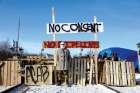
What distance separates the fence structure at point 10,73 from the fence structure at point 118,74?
13.9 ft

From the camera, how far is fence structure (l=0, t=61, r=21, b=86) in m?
20.3

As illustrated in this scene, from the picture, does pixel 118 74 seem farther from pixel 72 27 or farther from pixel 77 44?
pixel 72 27

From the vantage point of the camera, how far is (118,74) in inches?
814

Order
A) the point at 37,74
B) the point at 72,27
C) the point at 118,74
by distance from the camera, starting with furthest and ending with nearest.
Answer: the point at 72,27 < the point at 118,74 < the point at 37,74

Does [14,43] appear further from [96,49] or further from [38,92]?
[38,92]

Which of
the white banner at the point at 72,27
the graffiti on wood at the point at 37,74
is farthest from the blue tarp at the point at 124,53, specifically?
the graffiti on wood at the point at 37,74

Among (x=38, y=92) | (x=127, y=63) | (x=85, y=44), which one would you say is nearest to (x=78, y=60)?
(x=85, y=44)

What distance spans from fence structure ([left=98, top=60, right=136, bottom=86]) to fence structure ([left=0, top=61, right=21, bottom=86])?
4.23 metres

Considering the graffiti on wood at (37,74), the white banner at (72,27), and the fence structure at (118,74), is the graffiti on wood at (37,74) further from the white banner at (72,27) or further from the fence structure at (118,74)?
the fence structure at (118,74)

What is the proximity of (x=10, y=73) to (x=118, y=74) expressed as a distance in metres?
5.37

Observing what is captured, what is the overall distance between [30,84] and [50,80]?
3.43ft

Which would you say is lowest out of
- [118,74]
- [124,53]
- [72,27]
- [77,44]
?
[118,74]

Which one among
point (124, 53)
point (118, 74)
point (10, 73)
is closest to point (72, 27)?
point (118, 74)

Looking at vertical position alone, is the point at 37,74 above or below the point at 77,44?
below
